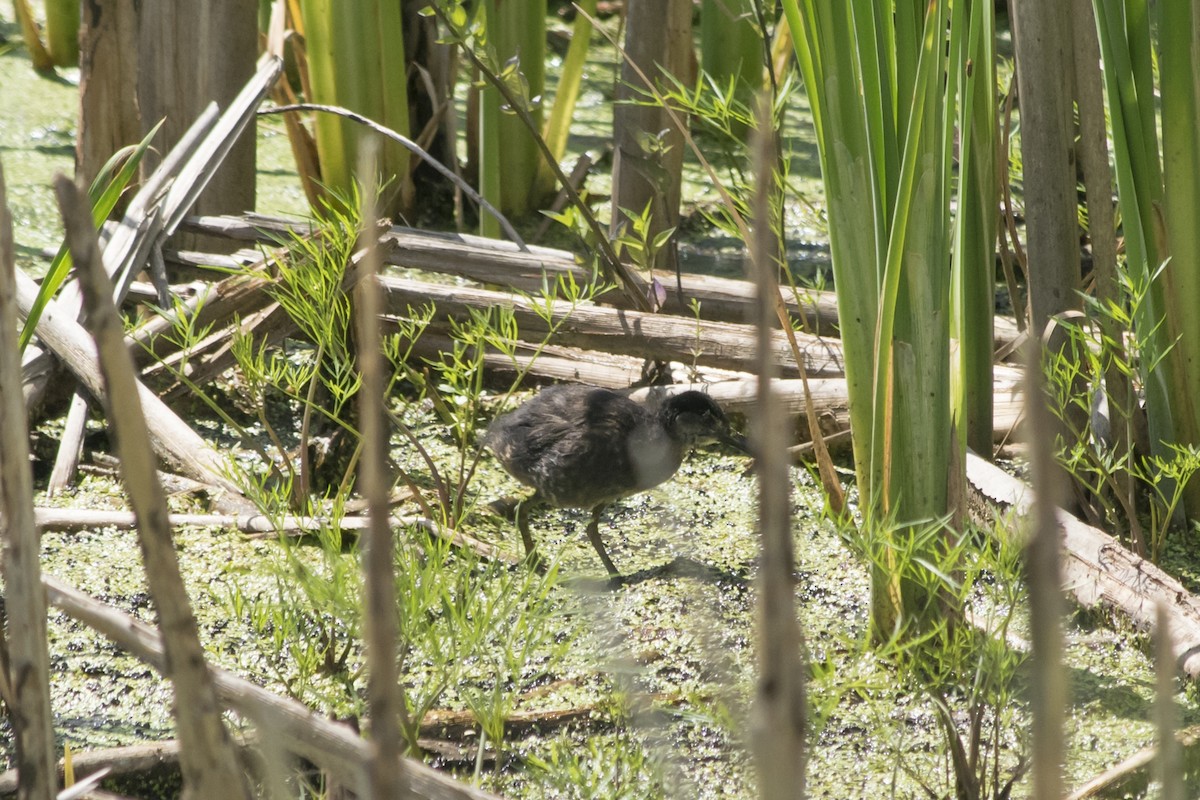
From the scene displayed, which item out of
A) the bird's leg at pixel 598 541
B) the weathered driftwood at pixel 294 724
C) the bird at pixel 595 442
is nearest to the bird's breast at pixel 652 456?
the bird at pixel 595 442

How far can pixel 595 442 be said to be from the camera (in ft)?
9.53

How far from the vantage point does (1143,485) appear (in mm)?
3035

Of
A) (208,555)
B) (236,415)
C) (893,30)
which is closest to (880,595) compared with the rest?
(893,30)

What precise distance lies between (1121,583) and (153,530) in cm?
197

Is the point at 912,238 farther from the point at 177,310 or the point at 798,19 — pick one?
the point at 177,310

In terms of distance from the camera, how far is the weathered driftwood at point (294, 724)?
139 centimetres

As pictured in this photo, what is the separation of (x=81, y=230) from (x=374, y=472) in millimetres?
354

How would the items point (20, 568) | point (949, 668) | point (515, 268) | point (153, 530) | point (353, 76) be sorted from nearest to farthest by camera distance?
point (153, 530), point (20, 568), point (949, 668), point (515, 268), point (353, 76)

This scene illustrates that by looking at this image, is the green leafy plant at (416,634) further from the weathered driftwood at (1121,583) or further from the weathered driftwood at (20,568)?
the weathered driftwood at (1121,583)

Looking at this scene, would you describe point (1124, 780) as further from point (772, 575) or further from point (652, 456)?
point (772, 575)

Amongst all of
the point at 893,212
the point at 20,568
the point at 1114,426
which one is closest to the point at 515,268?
the point at 893,212

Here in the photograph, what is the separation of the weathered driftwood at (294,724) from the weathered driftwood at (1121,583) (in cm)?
126

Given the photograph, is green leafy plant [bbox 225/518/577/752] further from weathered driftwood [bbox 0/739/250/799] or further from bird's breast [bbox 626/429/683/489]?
bird's breast [bbox 626/429/683/489]

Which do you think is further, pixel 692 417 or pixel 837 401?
pixel 837 401
